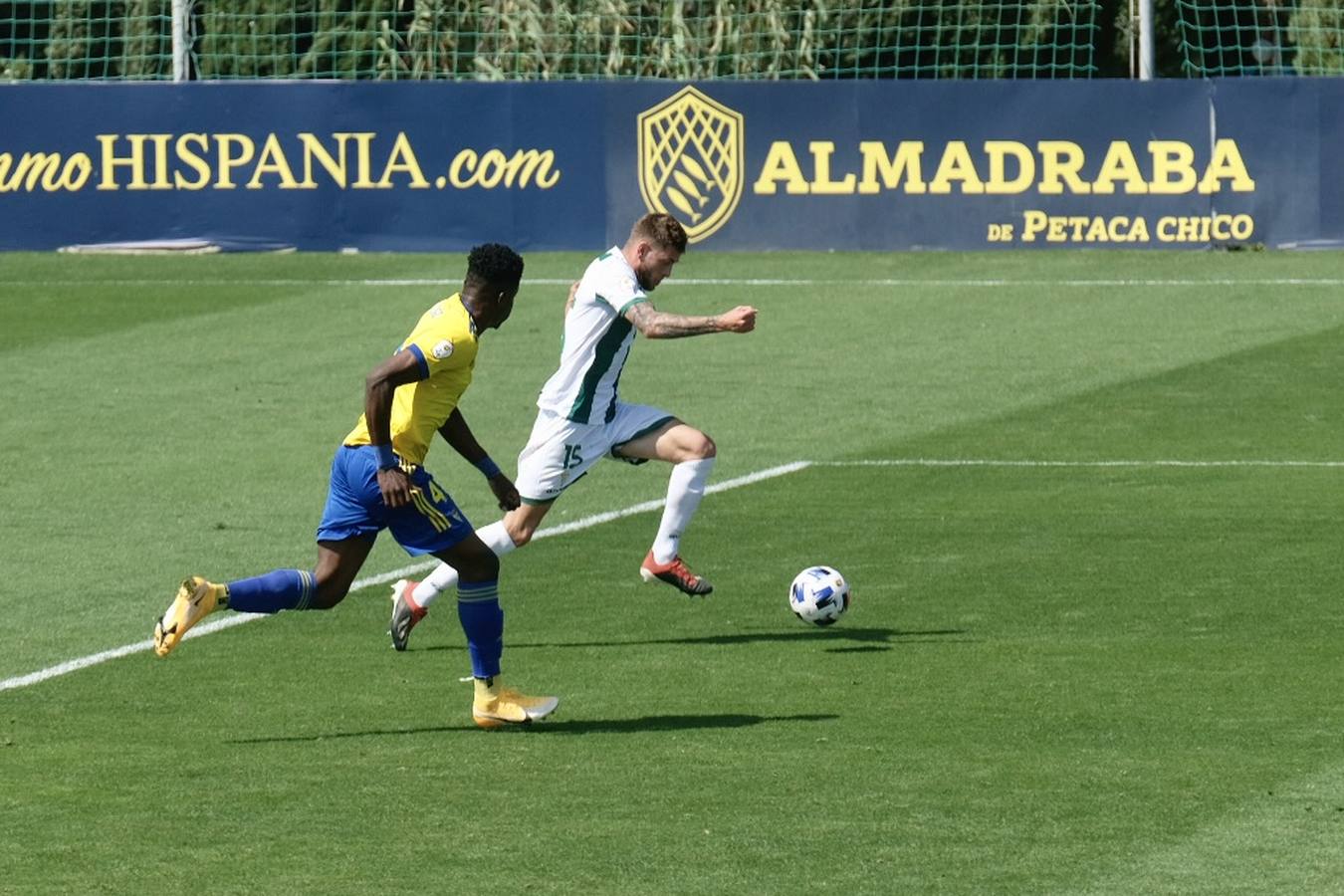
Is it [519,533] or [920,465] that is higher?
[519,533]

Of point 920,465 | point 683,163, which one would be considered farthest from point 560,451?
point 683,163

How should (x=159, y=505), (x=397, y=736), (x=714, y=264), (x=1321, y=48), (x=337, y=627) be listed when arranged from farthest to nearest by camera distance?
(x=1321, y=48), (x=714, y=264), (x=159, y=505), (x=337, y=627), (x=397, y=736)

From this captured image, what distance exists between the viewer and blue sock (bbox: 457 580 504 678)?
9.70 m

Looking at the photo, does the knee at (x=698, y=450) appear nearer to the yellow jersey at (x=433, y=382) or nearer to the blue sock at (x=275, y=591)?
the yellow jersey at (x=433, y=382)

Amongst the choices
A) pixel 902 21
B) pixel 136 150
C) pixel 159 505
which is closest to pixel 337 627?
pixel 159 505

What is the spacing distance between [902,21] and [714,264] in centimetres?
467

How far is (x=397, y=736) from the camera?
9578 mm

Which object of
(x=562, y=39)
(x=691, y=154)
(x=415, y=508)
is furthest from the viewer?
(x=562, y=39)

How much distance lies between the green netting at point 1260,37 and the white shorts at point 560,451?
16176 mm

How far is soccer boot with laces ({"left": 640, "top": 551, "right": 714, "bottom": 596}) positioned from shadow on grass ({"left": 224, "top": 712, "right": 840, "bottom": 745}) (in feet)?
7.15

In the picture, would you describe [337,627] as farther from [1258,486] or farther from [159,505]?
[1258,486]

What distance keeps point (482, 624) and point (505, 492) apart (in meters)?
1.13

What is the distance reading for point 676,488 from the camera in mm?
12312

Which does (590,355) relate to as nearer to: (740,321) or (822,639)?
(740,321)
